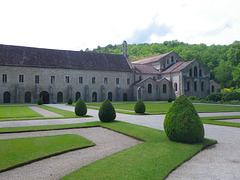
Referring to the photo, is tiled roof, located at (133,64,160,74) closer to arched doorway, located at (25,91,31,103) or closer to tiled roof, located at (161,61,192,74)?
tiled roof, located at (161,61,192,74)

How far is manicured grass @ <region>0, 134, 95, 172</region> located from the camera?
6181 mm

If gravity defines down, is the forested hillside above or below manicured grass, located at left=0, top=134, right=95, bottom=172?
above

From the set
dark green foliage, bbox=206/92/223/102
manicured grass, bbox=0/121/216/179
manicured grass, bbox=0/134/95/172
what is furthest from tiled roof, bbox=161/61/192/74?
manicured grass, bbox=0/134/95/172

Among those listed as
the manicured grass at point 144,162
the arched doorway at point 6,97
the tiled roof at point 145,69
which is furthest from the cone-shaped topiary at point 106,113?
the tiled roof at point 145,69

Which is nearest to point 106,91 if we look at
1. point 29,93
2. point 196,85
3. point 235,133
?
point 29,93

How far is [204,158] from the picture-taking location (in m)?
6.54

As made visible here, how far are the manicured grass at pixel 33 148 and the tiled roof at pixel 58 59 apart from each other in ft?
117

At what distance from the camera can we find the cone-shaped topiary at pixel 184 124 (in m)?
7.84

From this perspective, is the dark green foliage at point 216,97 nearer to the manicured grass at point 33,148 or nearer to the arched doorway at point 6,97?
the manicured grass at point 33,148

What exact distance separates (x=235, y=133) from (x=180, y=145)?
4453mm

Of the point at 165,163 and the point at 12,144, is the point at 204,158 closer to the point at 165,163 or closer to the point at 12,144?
the point at 165,163

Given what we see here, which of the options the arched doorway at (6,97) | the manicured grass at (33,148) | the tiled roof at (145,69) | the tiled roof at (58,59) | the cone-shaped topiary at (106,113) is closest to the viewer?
the manicured grass at (33,148)

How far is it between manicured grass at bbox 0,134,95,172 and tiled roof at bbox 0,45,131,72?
117 ft

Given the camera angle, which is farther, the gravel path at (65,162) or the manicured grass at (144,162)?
the gravel path at (65,162)
